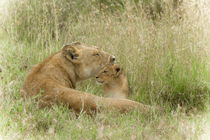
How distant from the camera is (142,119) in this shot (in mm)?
4516

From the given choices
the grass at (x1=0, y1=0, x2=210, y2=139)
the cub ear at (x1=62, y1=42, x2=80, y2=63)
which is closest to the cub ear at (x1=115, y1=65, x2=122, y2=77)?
the grass at (x1=0, y1=0, x2=210, y2=139)

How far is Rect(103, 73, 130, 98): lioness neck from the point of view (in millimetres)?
5879

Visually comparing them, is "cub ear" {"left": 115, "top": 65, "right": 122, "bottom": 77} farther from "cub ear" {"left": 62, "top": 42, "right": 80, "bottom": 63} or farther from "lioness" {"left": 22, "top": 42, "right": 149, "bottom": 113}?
"cub ear" {"left": 62, "top": 42, "right": 80, "bottom": 63}

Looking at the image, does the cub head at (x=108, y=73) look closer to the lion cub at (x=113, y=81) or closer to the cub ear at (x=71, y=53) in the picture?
the lion cub at (x=113, y=81)

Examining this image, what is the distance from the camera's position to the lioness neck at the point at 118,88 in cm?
588

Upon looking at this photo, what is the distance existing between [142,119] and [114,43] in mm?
2783

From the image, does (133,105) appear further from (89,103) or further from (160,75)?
(160,75)

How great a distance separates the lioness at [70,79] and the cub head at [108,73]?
0.43 ft

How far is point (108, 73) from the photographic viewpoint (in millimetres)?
5926

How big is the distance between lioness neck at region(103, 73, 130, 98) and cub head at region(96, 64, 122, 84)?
68 millimetres

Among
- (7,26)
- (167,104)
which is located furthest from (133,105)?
(7,26)

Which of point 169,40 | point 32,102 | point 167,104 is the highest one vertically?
point 169,40

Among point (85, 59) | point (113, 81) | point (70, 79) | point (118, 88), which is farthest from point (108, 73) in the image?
point (70, 79)

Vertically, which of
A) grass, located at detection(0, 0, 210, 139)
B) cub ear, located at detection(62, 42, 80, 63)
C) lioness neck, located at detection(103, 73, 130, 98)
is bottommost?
lioness neck, located at detection(103, 73, 130, 98)
